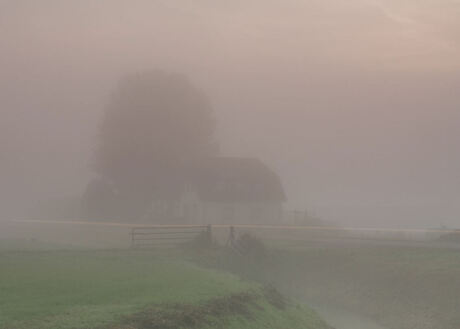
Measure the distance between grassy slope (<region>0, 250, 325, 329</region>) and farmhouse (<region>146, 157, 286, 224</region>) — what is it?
44.5 meters

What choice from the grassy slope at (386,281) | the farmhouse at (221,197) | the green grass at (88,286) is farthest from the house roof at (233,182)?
the green grass at (88,286)

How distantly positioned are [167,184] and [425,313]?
57122mm

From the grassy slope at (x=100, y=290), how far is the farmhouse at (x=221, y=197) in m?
44.5


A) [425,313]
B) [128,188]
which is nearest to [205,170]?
[128,188]

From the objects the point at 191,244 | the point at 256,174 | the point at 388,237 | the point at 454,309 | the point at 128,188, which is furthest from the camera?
the point at 256,174

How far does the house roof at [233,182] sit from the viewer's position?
254 feet

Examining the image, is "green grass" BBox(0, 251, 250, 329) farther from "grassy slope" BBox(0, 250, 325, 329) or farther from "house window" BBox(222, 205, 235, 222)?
"house window" BBox(222, 205, 235, 222)

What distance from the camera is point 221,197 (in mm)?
76938

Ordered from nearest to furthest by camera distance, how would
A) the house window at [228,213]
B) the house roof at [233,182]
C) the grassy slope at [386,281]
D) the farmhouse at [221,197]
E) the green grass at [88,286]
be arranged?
1. the green grass at [88,286]
2. the grassy slope at [386,281]
3. the house window at [228,213]
4. the farmhouse at [221,197]
5. the house roof at [233,182]

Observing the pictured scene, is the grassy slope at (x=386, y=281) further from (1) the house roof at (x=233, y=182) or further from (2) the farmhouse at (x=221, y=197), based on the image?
(1) the house roof at (x=233, y=182)

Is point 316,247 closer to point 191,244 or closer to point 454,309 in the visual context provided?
point 191,244

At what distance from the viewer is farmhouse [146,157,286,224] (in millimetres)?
76125

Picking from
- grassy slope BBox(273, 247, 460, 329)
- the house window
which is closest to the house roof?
the house window

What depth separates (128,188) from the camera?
7838cm
